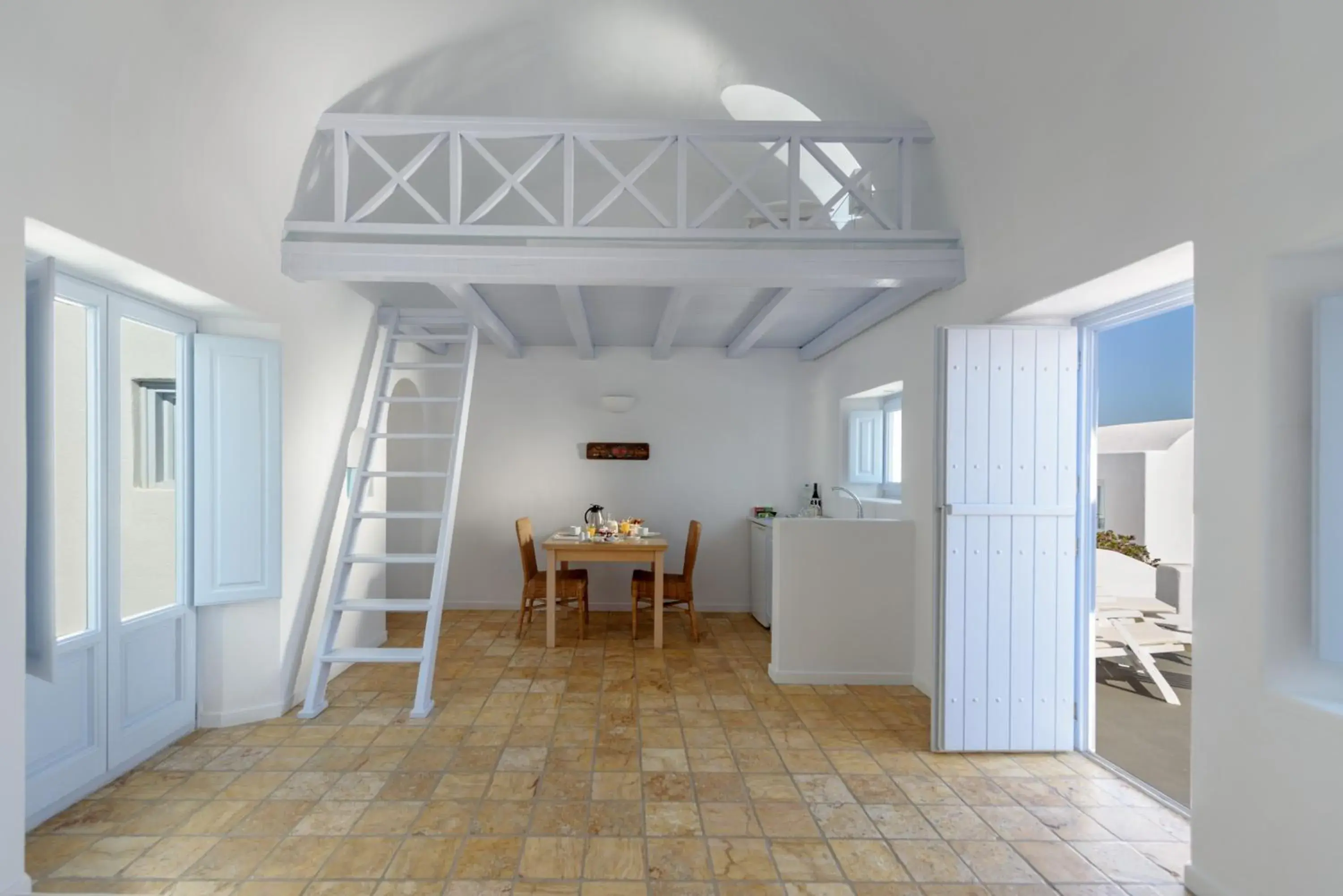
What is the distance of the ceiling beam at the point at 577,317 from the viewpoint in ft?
16.1

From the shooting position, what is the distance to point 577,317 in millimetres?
5703

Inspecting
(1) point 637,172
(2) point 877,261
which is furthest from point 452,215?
(2) point 877,261

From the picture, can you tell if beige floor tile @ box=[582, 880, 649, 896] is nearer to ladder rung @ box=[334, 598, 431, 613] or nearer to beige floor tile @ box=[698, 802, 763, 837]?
beige floor tile @ box=[698, 802, 763, 837]

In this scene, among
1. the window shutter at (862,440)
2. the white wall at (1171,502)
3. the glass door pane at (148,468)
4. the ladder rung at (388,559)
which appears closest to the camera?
the glass door pane at (148,468)

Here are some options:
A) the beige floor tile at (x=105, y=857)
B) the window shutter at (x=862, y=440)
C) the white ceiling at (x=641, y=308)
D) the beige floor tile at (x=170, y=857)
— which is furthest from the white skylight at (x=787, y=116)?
the beige floor tile at (x=105, y=857)

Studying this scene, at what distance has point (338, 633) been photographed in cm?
527

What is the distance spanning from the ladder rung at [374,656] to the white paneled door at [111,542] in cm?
→ 69

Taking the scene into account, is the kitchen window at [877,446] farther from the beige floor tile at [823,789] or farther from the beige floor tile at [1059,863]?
the beige floor tile at [1059,863]

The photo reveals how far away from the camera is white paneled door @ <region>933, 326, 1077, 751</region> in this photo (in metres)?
3.76

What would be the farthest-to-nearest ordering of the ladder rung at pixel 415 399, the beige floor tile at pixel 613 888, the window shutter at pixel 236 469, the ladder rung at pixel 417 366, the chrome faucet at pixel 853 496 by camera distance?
the chrome faucet at pixel 853 496 < the ladder rung at pixel 417 366 < the ladder rung at pixel 415 399 < the window shutter at pixel 236 469 < the beige floor tile at pixel 613 888

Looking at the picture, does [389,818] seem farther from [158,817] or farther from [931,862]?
[931,862]

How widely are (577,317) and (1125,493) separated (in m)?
3.92

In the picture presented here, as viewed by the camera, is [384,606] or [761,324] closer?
[384,606]

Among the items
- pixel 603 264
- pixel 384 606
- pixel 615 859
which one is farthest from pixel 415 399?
pixel 615 859
